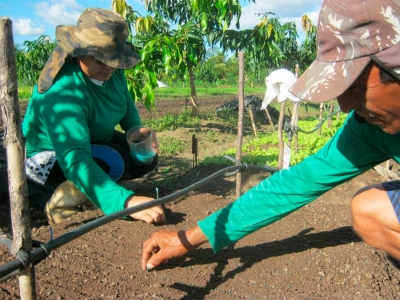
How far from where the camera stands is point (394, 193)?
160cm

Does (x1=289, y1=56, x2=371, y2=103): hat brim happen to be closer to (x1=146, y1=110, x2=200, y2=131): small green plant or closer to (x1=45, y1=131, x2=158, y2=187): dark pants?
(x1=45, y1=131, x2=158, y2=187): dark pants

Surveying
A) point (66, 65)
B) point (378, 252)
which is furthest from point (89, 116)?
point (378, 252)

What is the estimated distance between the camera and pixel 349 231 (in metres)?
2.39

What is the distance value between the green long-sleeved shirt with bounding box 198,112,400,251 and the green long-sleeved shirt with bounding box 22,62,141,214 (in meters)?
0.44

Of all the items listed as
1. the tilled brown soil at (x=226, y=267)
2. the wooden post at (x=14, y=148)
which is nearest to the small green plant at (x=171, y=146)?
the tilled brown soil at (x=226, y=267)

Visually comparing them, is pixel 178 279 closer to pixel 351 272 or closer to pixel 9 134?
pixel 351 272

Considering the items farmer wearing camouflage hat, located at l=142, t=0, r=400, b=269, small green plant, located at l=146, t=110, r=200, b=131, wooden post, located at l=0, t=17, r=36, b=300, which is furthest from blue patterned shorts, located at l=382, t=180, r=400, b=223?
small green plant, located at l=146, t=110, r=200, b=131

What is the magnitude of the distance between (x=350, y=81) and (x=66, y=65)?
65.2 inches

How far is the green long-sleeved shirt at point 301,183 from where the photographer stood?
1.62 metres

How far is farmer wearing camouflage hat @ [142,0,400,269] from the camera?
3.41 ft

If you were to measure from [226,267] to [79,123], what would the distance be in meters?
0.98

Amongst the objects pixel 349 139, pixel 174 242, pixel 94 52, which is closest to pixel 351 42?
pixel 349 139

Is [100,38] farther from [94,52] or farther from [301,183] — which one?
[301,183]

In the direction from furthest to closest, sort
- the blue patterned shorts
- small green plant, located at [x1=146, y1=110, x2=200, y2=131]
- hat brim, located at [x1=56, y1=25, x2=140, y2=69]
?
small green plant, located at [x1=146, y1=110, x2=200, y2=131] < hat brim, located at [x1=56, y1=25, x2=140, y2=69] < the blue patterned shorts
